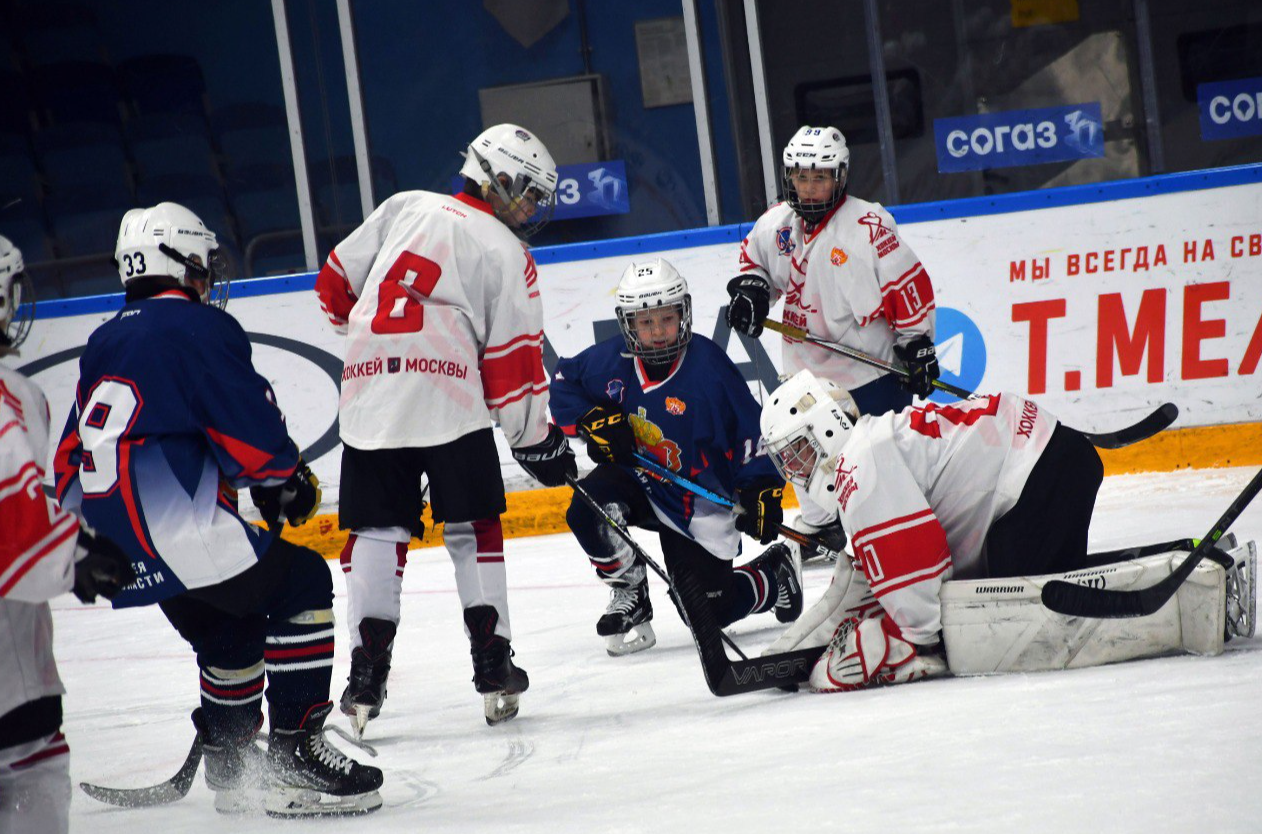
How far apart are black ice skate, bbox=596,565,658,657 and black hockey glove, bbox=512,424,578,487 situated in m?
0.49

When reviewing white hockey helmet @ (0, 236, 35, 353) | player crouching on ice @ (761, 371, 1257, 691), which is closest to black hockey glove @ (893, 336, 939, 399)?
player crouching on ice @ (761, 371, 1257, 691)

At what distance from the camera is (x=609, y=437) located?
3.45m

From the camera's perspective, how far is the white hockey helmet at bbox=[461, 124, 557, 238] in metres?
2.89

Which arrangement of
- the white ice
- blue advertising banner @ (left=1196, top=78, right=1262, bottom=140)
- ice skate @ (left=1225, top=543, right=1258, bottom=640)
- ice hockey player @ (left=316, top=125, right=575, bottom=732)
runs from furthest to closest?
1. blue advertising banner @ (left=1196, top=78, right=1262, bottom=140)
2. ice hockey player @ (left=316, top=125, right=575, bottom=732)
3. ice skate @ (left=1225, top=543, right=1258, bottom=640)
4. the white ice

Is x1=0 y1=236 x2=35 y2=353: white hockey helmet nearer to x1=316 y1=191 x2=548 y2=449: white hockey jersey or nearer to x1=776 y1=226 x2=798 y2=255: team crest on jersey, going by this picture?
x1=316 y1=191 x2=548 y2=449: white hockey jersey

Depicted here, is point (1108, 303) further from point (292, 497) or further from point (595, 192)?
point (292, 497)

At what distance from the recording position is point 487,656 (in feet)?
9.07

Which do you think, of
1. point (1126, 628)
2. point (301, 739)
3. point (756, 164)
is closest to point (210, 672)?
point (301, 739)

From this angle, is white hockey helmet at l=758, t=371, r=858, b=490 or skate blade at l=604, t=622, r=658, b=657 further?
skate blade at l=604, t=622, r=658, b=657

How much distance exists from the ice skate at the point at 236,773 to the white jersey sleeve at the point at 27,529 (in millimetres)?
771

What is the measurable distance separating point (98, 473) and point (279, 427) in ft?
0.91

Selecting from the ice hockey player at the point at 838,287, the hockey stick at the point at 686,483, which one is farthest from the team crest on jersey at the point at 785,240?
the hockey stick at the point at 686,483

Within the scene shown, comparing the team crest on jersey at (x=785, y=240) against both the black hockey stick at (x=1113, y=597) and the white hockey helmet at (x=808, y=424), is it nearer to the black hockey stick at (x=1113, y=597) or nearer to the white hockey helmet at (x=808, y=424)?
the white hockey helmet at (x=808, y=424)

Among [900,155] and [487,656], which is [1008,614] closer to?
[487,656]
